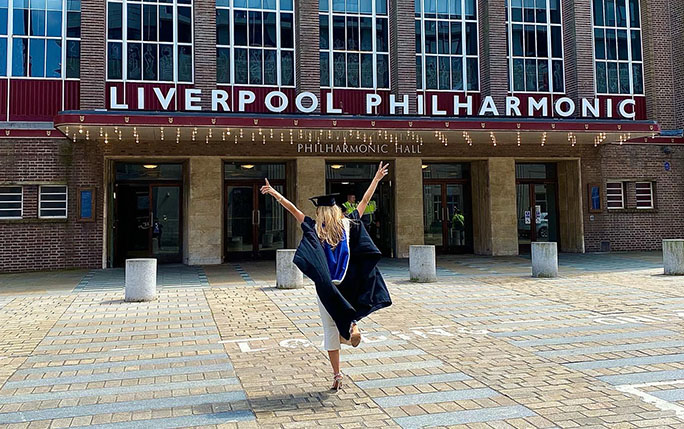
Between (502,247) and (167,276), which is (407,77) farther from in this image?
(167,276)

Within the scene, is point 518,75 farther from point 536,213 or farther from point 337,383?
point 337,383

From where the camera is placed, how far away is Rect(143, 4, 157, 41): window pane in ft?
54.9

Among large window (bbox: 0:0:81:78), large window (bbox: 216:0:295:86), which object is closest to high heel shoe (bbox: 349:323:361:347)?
large window (bbox: 216:0:295:86)

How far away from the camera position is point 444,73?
1875 centimetres

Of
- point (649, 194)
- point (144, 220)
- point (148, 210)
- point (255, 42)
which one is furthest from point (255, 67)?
point (649, 194)

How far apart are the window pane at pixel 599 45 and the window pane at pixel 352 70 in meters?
8.98

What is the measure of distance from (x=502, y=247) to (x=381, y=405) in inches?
599

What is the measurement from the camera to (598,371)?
5195 mm

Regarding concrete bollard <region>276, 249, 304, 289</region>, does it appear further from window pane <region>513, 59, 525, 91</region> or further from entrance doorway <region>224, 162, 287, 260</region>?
window pane <region>513, 59, 525, 91</region>

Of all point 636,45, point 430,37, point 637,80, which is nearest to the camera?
point 430,37

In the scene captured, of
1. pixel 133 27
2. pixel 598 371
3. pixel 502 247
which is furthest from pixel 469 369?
pixel 133 27

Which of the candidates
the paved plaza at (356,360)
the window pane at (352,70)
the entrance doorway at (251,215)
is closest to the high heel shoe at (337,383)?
the paved plaza at (356,360)

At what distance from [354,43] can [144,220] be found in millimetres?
9211

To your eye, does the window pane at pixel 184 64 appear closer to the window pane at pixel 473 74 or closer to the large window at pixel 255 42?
the large window at pixel 255 42
